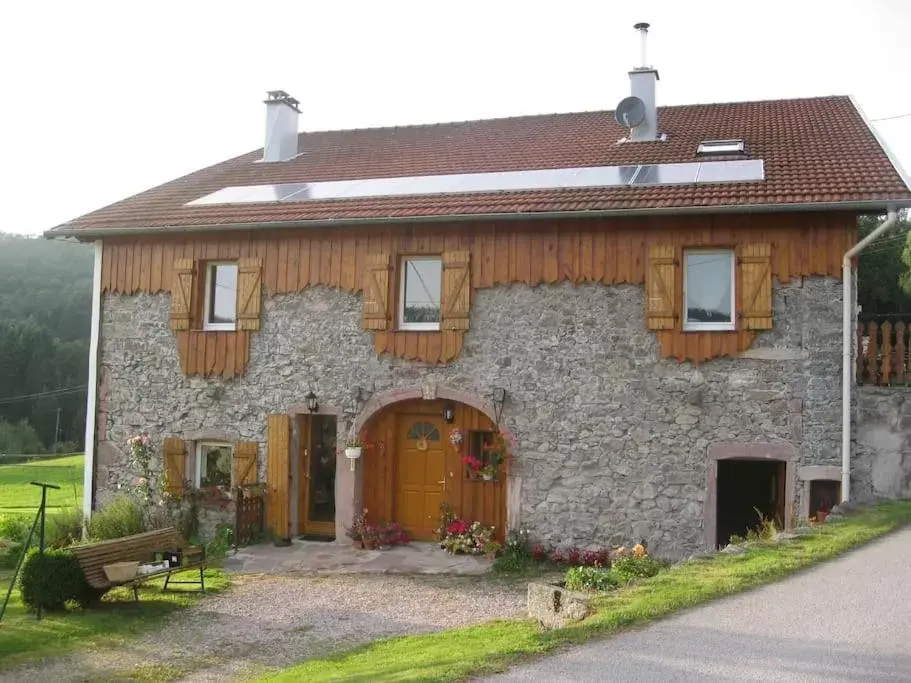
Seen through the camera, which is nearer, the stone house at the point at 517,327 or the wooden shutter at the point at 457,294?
the stone house at the point at 517,327

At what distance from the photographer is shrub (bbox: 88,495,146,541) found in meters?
12.3

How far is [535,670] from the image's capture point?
5.21 m

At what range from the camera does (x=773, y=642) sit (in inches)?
214

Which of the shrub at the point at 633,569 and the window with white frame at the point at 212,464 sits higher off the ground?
the window with white frame at the point at 212,464

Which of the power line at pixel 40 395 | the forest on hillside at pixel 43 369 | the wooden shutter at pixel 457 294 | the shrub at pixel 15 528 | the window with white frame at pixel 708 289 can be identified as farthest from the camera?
the power line at pixel 40 395

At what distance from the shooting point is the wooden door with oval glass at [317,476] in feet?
41.6

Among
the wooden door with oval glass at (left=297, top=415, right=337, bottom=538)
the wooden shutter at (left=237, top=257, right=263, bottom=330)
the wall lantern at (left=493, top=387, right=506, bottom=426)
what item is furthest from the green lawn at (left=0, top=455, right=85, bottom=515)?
the wall lantern at (left=493, top=387, right=506, bottom=426)

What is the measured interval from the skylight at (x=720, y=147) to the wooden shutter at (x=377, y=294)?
505 centimetres

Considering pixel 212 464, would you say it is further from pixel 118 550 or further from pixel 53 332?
pixel 53 332

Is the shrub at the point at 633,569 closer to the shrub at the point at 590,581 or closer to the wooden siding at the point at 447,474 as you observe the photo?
the shrub at the point at 590,581

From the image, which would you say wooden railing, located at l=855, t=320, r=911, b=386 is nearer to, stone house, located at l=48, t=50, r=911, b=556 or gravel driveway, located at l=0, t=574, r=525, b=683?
stone house, located at l=48, t=50, r=911, b=556

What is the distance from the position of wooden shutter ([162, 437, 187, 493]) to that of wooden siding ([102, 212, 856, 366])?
127 cm

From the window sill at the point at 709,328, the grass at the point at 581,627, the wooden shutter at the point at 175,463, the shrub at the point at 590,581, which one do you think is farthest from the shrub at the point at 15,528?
the window sill at the point at 709,328

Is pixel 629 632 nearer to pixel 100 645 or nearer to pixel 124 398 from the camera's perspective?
pixel 100 645
